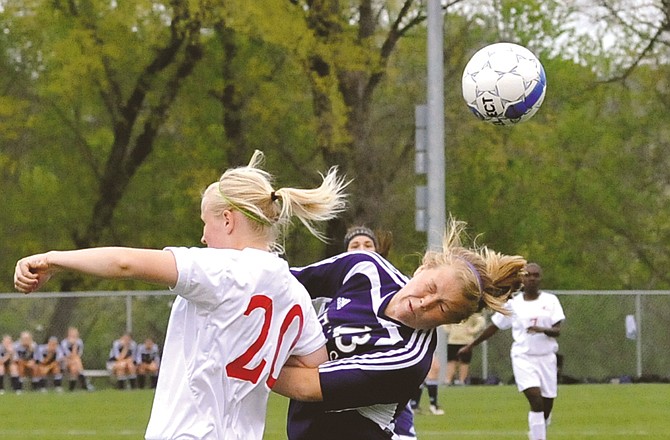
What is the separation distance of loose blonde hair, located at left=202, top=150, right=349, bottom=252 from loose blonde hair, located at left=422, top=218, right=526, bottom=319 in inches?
15.5

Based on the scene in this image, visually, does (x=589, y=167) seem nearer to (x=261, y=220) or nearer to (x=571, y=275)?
(x=571, y=275)

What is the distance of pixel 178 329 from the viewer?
3.62 m

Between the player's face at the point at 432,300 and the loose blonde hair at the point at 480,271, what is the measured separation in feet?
0.07

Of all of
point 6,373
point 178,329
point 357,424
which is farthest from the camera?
point 6,373

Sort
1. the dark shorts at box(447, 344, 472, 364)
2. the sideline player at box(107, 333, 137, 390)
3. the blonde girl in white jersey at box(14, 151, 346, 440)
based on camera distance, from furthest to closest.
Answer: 1. the sideline player at box(107, 333, 137, 390)
2. the dark shorts at box(447, 344, 472, 364)
3. the blonde girl in white jersey at box(14, 151, 346, 440)

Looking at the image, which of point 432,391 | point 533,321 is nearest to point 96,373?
point 432,391

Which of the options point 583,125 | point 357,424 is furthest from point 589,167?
point 357,424

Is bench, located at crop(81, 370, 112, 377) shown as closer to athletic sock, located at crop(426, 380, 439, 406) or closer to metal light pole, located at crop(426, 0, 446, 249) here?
metal light pole, located at crop(426, 0, 446, 249)

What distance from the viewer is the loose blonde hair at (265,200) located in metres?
3.71

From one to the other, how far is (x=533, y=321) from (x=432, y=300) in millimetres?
8733

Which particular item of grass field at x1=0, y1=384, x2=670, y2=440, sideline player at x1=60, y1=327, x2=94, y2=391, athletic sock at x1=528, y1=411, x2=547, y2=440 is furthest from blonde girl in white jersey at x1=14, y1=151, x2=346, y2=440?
sideline player at x1=60, y1=327, x2=94, y2=391

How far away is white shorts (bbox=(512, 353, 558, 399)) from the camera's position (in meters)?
12.2

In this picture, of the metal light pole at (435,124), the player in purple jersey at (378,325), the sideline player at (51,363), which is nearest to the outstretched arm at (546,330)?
the metal light pole at (435,124)

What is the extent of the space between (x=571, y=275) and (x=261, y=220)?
34427mm
